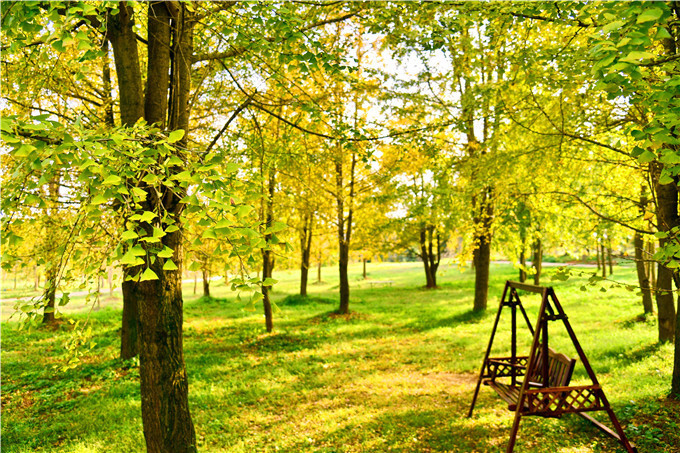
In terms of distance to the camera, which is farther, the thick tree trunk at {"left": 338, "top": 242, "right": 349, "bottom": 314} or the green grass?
the thick tree trunk at {"left": 338, "top": 242, "right": 349, "bottom": 314}

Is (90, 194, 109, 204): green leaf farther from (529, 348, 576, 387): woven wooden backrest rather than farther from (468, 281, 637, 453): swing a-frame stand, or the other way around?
(529, 348, 576, 387): woven wooden backrest

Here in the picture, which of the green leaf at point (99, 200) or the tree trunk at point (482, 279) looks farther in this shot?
the tree trunk at point (482, 279)

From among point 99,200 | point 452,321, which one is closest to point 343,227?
point 452,321

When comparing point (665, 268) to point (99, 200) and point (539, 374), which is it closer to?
point (539, 374)

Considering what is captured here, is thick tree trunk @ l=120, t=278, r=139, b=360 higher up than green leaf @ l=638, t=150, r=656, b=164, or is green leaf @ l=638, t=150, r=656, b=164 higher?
green leaf @ l=638, t=150, r=656, b=164

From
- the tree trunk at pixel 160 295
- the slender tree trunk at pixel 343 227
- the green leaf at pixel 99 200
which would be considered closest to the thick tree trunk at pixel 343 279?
the slender tree trunk at pixel 343 227

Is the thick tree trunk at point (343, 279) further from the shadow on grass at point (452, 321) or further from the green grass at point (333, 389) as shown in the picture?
the shadow on grass at point (452, 321)

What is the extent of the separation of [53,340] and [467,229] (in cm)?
1173

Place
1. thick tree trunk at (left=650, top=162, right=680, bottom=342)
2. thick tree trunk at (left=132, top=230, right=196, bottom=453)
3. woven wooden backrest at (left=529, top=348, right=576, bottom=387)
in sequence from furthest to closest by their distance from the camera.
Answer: thick tree trunk at (left=650, top=162, right=680, bottom=342) → woven wooden backrest at (left=529, top=348, right=576, bottom=387) → thick tree trunk at (left=132, top=230, right=196, bottom=453)

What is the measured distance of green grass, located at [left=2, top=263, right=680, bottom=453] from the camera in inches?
207

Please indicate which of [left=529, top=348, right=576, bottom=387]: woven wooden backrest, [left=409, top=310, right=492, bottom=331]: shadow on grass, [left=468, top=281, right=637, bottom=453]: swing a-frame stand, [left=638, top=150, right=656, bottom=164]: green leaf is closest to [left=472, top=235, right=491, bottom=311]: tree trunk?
[left=409, top=310, right=492, bottom=331]: shadow on grass

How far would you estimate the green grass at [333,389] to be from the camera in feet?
17.3

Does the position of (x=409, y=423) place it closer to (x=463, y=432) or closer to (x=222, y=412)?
(x=463, y=432)

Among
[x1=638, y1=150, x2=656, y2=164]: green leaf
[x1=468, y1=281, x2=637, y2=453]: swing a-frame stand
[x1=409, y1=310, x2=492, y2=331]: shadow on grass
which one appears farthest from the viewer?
[x1=409, y1=310, x2=492, y2=331]: shadow on grass
